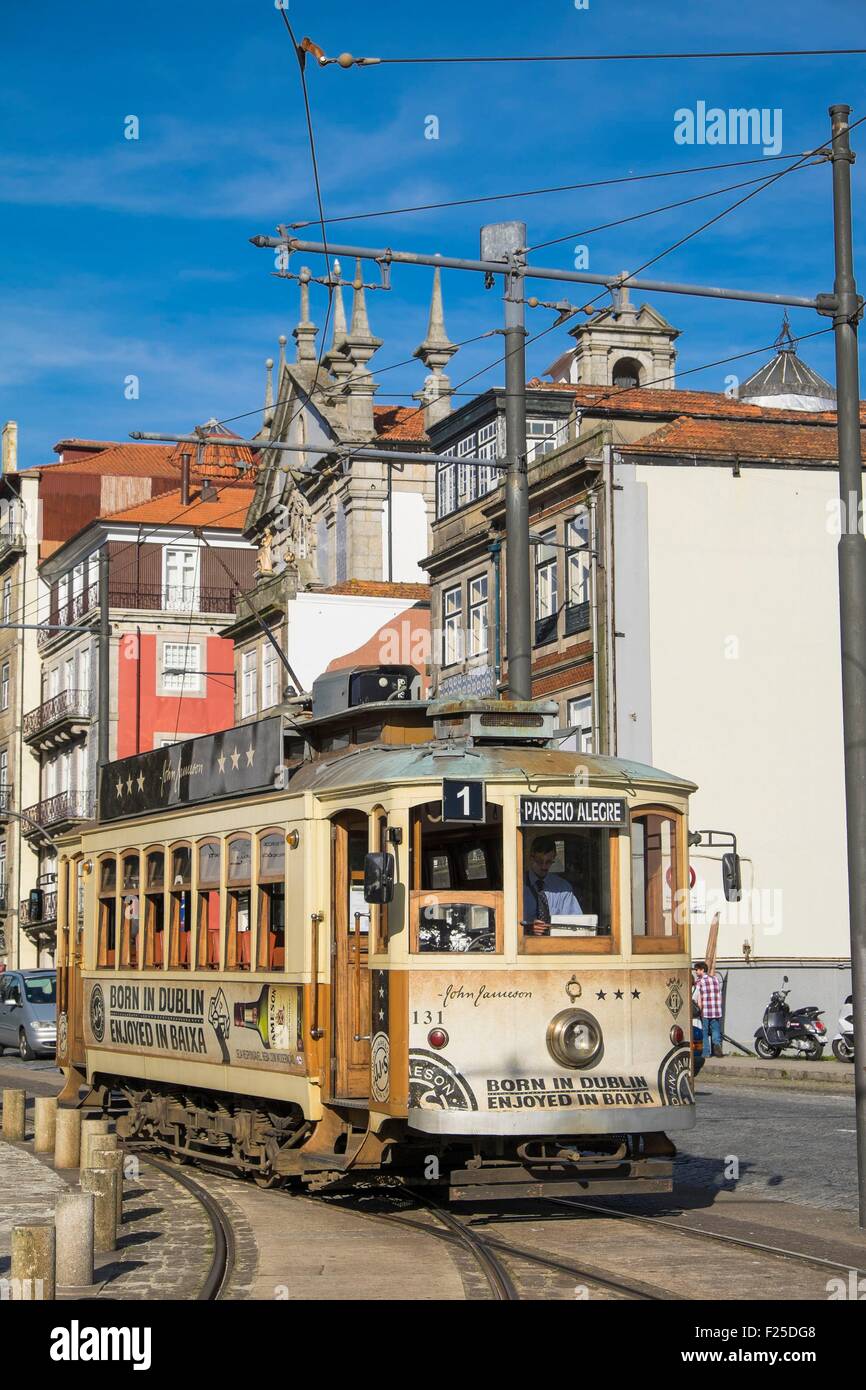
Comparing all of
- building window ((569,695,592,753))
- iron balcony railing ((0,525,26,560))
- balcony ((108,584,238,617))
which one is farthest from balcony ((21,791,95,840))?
building window ((569,695,592,753))

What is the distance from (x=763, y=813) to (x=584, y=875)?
24.9m

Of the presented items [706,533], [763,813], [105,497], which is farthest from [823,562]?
[105,497]

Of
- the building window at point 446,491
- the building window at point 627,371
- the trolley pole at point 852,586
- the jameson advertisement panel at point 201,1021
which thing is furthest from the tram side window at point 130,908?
the building window at point 627,371

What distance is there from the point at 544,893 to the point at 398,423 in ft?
145

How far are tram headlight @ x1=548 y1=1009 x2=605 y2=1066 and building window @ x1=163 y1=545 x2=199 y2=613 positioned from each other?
52154 mm

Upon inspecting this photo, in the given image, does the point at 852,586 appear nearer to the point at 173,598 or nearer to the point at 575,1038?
the point at 575,1038

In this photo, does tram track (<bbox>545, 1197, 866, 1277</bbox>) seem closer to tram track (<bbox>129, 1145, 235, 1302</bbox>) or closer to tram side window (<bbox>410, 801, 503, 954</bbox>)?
tram side window (<bbox>410, 801, 503, 954</bbox>)

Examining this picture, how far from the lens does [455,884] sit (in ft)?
44.0

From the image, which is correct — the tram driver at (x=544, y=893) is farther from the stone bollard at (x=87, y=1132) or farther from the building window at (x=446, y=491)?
the building window at (x=446, y=491)

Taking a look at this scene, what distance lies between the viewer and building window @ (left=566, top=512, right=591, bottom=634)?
3800 centimetres

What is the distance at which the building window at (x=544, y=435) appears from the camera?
140ft

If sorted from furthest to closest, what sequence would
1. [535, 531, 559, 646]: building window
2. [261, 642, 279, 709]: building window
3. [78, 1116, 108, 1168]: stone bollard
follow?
[261, 642, 279, 709]: building window, [535, 531, 559, 646]: building window, [78, 1116, 108, 1168]: stone bollard

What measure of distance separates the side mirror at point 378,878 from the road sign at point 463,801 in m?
0.47
